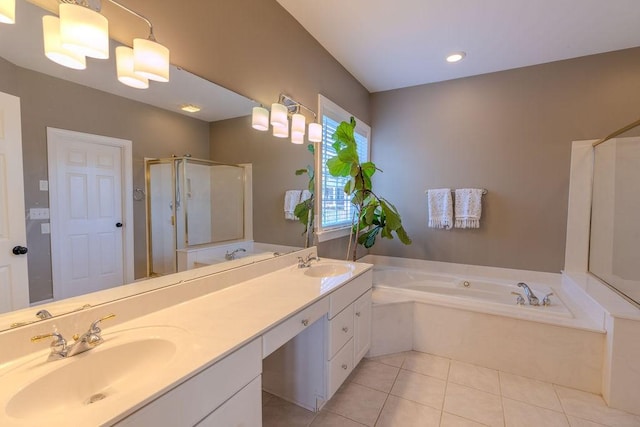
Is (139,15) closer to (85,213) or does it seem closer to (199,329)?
(85,213)

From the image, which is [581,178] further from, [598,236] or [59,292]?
[59,292]

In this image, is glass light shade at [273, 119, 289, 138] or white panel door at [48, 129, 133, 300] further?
glass light shade at [273, 119, 289, 138]

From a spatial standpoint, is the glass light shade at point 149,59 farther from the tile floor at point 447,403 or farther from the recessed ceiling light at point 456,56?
the recessed ceiling light at point 456,56

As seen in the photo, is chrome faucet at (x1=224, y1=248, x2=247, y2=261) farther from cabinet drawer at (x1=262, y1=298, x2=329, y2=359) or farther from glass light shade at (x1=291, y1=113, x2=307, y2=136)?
glass light shade at (x1=291, y1=113, x2=307, y2=136)

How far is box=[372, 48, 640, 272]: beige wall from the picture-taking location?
2646mm

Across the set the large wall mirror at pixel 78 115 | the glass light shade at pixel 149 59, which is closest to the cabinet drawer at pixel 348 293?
the large wall mirror at pixel 78 115

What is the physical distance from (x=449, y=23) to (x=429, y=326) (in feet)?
8.06

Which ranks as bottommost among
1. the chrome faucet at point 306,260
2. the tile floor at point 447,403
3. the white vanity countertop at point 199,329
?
the tile floor at point 447,403

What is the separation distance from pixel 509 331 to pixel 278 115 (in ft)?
7.67

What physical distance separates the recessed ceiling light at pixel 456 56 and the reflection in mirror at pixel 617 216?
4.86 feet

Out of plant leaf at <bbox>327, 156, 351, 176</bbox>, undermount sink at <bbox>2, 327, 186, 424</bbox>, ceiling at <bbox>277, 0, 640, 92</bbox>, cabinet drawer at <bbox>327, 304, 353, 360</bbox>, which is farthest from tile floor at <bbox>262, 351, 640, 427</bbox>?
ceiling at <bbox>277, 0, 640, 92</bbox>

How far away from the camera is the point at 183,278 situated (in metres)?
1.40

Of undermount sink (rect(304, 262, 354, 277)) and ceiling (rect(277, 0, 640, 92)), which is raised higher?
ceiling (rect(277, 0, 640, 92))

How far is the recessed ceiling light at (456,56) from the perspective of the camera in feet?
8.70
